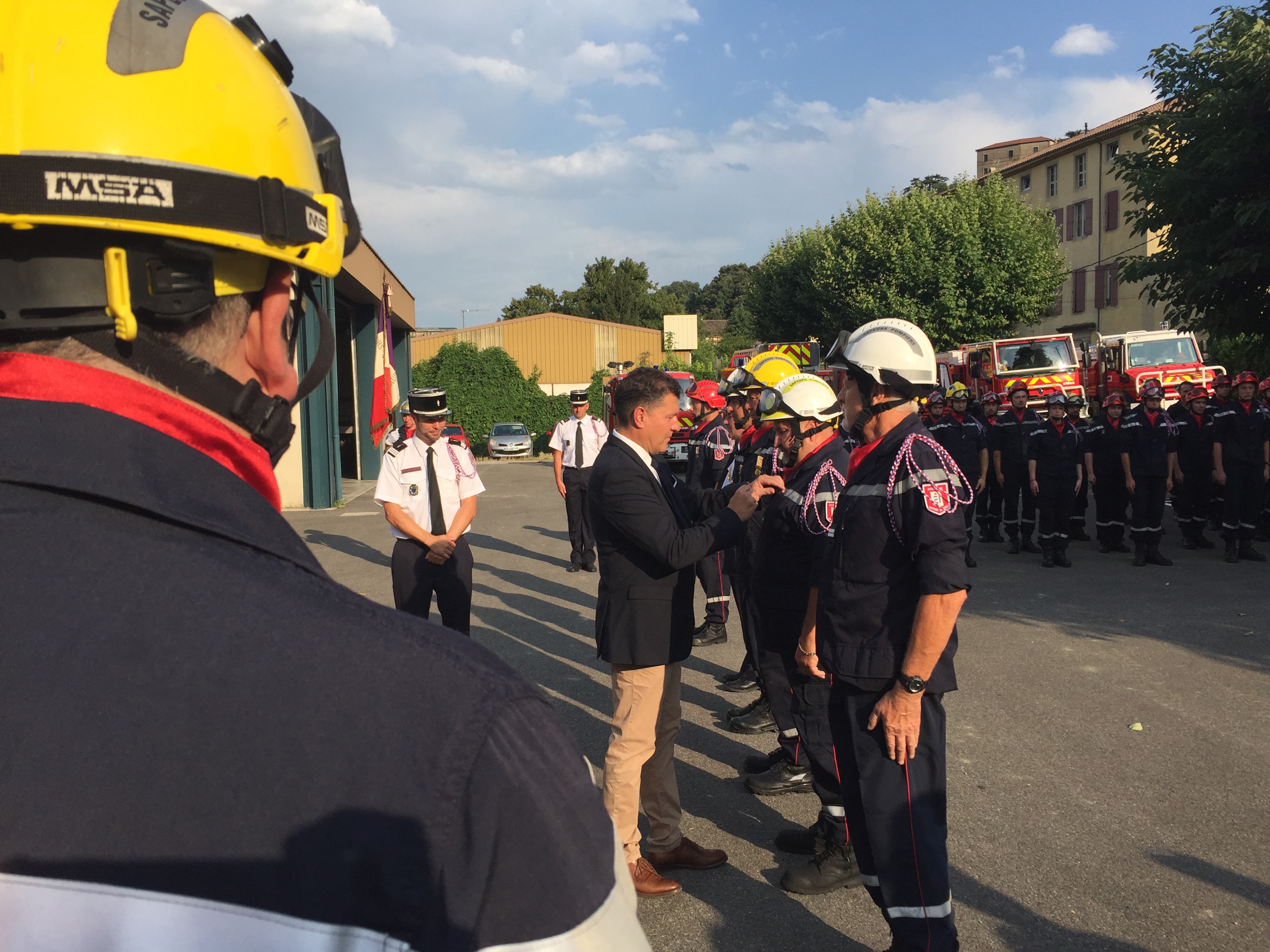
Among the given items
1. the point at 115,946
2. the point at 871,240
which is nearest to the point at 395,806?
the point at 115,946

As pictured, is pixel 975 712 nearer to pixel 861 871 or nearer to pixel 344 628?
pixel 861 871

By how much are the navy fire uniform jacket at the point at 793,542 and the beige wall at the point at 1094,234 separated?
39182 mm

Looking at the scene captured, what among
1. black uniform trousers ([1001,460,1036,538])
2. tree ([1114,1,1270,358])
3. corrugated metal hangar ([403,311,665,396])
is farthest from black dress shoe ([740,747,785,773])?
corrugated metal hangar ([403,311,665,396])

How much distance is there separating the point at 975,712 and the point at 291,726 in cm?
584

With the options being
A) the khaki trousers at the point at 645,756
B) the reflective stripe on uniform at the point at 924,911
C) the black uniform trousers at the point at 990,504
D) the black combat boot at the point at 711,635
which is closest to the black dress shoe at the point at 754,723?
the khaki trousers at the point at 645,756

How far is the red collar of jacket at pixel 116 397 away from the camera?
2.71 feet

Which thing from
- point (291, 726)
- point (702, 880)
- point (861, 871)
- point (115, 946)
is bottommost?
point (702, 880)

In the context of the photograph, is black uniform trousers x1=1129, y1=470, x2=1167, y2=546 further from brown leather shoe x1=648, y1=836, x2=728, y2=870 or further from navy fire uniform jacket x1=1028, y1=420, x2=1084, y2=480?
brown leather shoe x1=648, y1=836, x2=728, y2=870

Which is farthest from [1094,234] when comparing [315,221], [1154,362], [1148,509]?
[315,221]

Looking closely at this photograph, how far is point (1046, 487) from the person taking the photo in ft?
37.4

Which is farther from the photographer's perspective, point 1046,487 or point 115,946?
point 1046,487

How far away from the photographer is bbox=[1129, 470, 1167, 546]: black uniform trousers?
10.9 m

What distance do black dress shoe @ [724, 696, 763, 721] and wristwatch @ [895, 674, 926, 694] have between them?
2813 mm

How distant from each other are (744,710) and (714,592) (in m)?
2.19
